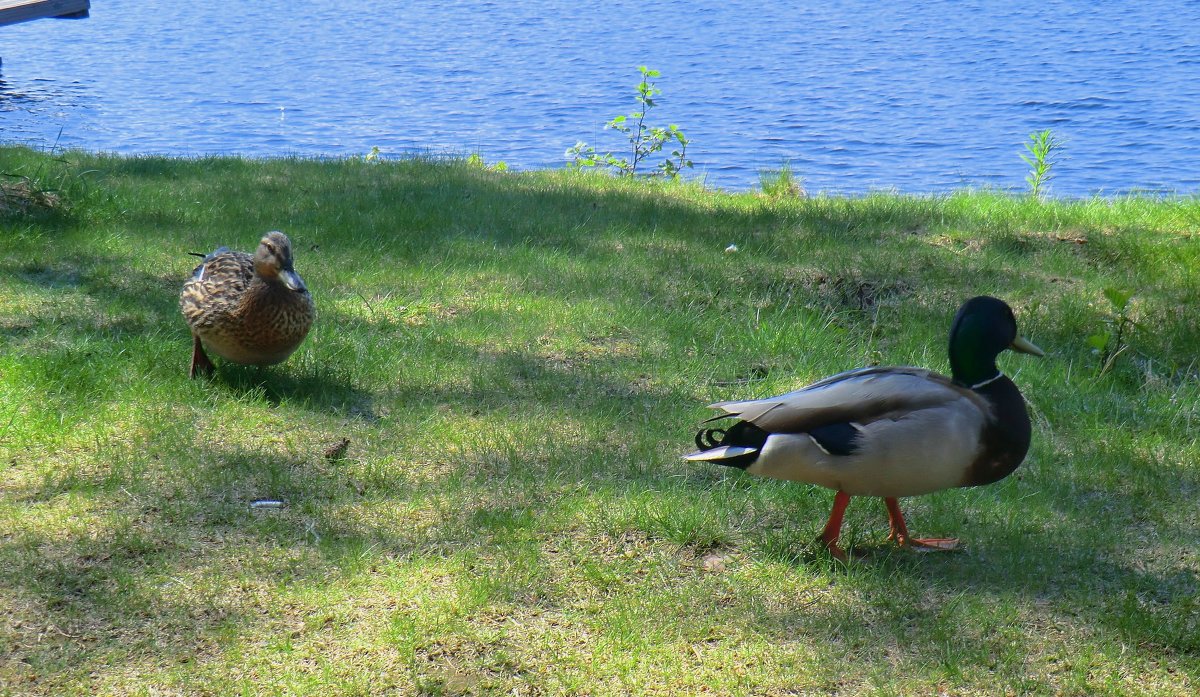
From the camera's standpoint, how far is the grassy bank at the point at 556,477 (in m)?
3.05

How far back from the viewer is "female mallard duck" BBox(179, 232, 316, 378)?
14.2 feet

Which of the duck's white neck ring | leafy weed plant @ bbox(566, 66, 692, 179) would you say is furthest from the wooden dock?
the duck's white neck ring

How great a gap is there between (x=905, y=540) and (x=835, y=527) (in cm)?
26

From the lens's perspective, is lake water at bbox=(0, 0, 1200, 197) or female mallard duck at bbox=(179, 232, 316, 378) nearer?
female mallard duck at bbox=(179, 232, 316, 378)

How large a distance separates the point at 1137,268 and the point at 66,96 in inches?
571

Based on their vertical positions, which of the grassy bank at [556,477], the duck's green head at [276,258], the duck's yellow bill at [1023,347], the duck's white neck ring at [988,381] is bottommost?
the grassy bank at [556,477]

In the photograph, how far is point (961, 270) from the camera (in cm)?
606

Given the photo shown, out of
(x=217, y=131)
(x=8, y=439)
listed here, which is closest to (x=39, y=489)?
(x=8, y=439)

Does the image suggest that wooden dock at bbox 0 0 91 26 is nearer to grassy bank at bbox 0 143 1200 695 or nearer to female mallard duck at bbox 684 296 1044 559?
grassy bank at bbox 0 143 1200 695

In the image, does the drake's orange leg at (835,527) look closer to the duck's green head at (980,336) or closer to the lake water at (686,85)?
the duck's green head at (980,336)

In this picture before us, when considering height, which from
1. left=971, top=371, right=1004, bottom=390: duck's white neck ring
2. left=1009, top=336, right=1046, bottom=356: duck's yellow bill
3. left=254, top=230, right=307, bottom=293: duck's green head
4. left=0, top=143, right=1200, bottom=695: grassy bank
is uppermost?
left=1009, top=336, right=1046, bottom=356: duck's yellow bill

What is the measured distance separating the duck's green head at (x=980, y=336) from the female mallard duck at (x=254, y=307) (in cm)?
240

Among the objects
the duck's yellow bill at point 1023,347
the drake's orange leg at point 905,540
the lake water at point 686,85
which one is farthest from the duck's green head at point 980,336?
the lake water at point 686,85

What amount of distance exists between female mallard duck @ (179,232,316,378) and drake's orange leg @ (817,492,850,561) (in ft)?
7.09
